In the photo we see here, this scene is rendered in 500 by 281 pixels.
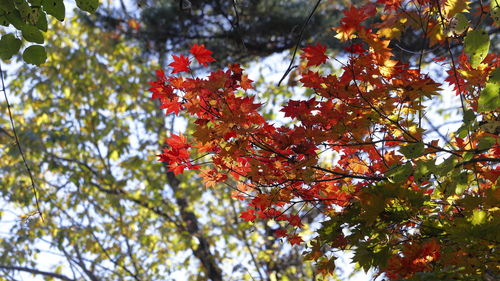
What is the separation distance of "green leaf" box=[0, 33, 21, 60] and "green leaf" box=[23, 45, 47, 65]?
0.05 m

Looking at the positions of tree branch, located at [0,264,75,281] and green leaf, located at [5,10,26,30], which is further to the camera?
tree branch, located at [0,264,75,281]

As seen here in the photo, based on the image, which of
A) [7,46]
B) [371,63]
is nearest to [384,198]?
[371,63]

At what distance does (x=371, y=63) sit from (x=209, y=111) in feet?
2.31

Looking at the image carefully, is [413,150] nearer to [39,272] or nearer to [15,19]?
[15,19]

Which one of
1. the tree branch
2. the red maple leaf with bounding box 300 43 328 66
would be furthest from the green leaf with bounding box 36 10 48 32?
the tree branch

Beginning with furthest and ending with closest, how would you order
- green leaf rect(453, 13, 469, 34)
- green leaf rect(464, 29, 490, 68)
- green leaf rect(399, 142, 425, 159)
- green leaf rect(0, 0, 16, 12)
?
green leaf rect(453, 13, 469, 34) < green leaf rect(399, 142, 425, 159) < green leaf rect(464, 29, 490, 68) < green leaf rect(0, 0, 16, 12)

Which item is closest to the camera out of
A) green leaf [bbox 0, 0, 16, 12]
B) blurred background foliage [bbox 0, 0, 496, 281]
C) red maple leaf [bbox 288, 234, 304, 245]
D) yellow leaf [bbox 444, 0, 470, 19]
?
green leaf [bbox 0, 0, 16, 12]

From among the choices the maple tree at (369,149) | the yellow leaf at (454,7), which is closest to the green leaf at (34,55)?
the maple tree at (369,149)

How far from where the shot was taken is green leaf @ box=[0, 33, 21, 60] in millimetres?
1541

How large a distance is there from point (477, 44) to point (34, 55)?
4.66 ft

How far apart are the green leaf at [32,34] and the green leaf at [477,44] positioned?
4.47 ft

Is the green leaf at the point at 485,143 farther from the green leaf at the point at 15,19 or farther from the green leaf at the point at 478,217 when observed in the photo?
the green leaf at the point at 15,19

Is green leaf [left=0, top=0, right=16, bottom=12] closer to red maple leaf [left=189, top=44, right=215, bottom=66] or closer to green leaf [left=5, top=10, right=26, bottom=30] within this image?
green leaf [left=5, top=10, right=26, bottom=30]

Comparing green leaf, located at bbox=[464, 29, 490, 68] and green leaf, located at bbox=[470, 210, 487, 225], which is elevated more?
green leaf, located at bbox=[464, 29, 490, 68]
